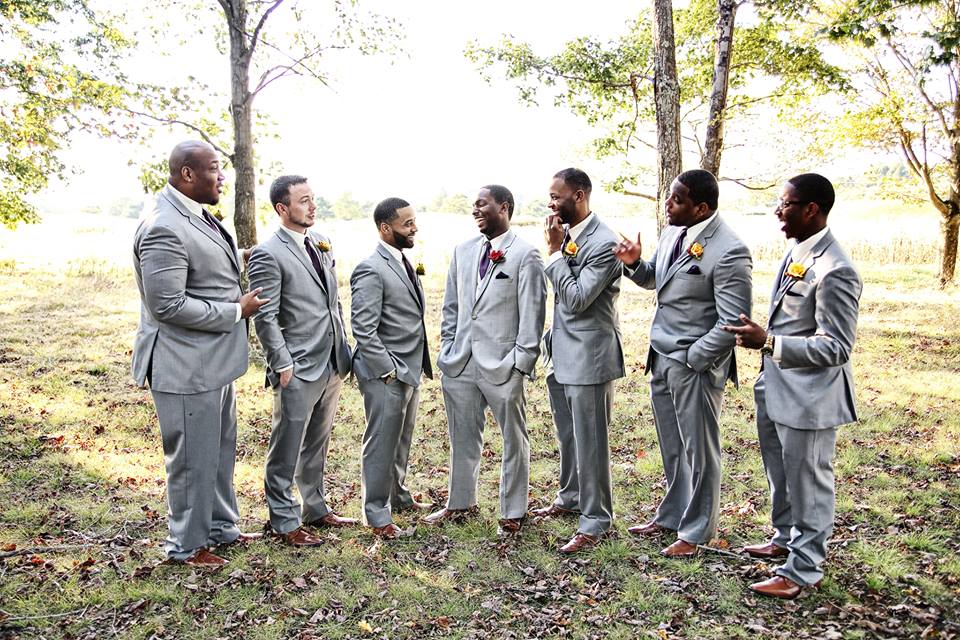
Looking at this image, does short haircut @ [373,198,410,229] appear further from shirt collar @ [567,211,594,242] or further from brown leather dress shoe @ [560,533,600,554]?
brown leather dress shoe @ [560,533,600,554]

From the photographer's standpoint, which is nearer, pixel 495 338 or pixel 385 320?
pixel 495 338

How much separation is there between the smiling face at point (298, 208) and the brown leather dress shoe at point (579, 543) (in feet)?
10.2

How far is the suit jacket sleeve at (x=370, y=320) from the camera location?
18.2 feet

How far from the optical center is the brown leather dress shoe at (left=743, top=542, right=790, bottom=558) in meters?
5.21

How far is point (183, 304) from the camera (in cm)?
470

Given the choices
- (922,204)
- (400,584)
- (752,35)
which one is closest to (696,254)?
(400,584)

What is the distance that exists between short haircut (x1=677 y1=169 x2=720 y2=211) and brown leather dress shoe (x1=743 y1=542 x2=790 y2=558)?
8.14 feet

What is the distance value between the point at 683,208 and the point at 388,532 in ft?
10.8

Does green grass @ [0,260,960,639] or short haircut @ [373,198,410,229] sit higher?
short haircut @ [373,198,410,229]

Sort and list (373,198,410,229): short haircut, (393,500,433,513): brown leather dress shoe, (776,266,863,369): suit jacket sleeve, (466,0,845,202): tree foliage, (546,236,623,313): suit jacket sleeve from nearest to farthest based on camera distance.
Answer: (776,266,863,369): suit jacket sleeve, (546,236,623,313): suit jacket sleeve, (373,198,410,229): short haircut, (393,500,433,513): brown leather dress shoe, (466,0,845,202): tree foliage

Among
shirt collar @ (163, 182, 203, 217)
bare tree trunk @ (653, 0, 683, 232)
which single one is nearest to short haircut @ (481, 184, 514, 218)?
shirt collar @ (163, 182, 203, 217)

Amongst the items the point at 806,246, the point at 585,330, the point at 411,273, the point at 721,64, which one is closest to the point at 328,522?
the point at 411,273

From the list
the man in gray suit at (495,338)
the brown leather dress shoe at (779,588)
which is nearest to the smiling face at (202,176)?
the man in gray suit at (495,338)

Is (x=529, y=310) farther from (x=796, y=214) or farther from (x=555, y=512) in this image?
(x=796, y=214)
